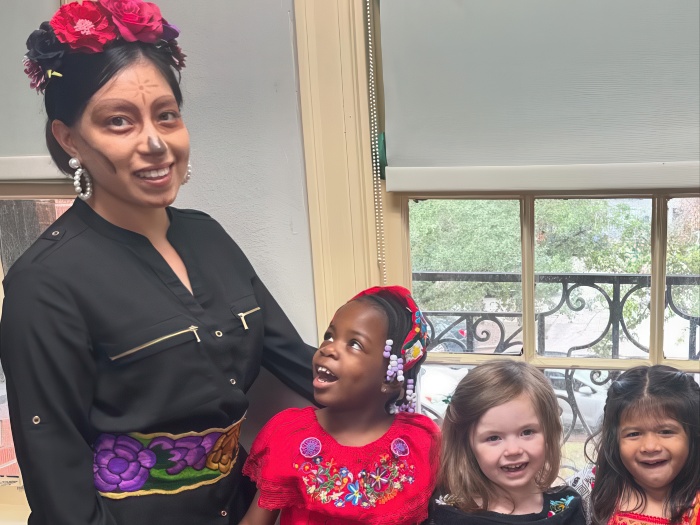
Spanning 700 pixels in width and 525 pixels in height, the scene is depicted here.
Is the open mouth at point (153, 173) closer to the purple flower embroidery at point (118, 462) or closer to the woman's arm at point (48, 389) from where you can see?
the woman's arm at point (48, 389)

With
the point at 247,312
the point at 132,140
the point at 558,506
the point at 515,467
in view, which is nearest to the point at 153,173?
the point at 132,140

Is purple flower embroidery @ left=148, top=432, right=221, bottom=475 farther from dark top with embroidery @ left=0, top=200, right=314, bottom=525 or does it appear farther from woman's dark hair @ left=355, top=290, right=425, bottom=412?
woman's dark hair @ left=355, top=290, right=425, bottom=412

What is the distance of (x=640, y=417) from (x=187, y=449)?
78 centimetres

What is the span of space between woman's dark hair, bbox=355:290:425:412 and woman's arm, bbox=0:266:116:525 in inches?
20.1

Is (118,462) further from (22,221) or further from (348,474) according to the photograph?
(22,221)

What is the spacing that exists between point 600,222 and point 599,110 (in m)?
0.25

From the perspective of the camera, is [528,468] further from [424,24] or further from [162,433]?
[424,24]

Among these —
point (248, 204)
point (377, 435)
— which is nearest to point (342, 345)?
point (377, 435)

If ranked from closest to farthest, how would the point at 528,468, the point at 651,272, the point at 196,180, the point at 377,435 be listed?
the point at 528,468 < the point at 377,435 < the point at 651,272 < the point at 196,180

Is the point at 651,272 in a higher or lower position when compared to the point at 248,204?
lower

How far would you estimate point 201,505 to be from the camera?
1.37 m

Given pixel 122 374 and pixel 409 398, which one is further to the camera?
pixel 409 398

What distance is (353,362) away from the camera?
4.36 feet

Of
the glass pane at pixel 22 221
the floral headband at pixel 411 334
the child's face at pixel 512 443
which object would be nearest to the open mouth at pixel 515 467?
the child's face at pixel 512 443
